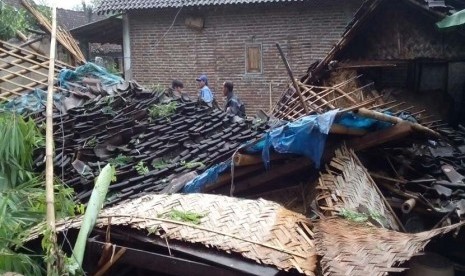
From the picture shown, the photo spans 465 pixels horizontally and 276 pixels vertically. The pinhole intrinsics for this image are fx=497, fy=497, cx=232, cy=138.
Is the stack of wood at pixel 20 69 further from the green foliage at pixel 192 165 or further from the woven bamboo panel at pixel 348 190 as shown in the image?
the woven bamboo panel at pixel 348 190

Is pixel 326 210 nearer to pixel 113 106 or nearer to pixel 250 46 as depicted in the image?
pixel 113 106

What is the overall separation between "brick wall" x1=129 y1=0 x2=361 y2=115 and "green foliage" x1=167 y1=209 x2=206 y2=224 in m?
10.9

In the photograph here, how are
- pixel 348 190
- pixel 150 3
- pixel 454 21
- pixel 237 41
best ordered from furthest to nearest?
pixel 150 3
pixel 237 41
pixel 454 21
pixel 348 190

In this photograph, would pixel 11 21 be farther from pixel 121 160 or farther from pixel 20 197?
pixel 20 197

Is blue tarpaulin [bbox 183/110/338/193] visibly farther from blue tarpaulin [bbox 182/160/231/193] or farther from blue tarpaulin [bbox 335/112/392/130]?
blue tarpaulin [bbox 182/160/231/193]

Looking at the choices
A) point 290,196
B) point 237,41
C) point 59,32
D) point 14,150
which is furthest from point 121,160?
point 237,41

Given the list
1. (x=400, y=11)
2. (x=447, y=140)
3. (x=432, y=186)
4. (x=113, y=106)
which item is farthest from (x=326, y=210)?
(x=400, y=11)

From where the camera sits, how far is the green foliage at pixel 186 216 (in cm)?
339

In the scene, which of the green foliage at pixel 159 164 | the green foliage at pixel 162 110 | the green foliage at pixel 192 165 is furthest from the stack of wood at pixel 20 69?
the green foliage at pixel 192 165

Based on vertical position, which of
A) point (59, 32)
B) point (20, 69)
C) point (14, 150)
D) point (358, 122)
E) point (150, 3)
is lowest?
point (14, 150)

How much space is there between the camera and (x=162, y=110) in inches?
299

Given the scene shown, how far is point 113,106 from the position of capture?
7.68 meters

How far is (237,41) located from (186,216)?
1185 cm

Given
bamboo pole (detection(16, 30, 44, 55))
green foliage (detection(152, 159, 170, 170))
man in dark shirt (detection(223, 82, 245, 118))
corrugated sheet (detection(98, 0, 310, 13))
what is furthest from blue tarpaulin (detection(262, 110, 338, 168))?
corrugated sheet (detection(98, 0, 310, 13))
